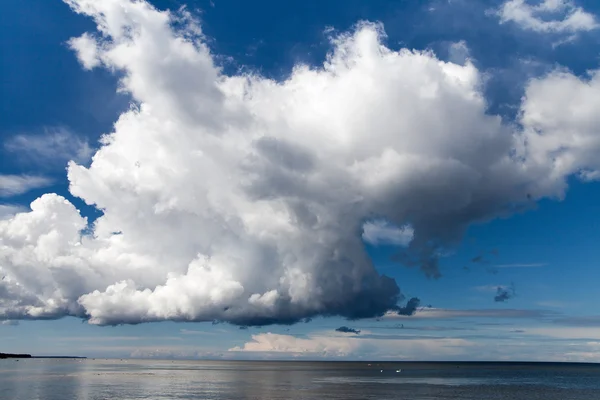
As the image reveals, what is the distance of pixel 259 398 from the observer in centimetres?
10738

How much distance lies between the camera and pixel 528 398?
120 meters

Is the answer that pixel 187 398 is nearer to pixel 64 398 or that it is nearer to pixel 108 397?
pixel 108 397

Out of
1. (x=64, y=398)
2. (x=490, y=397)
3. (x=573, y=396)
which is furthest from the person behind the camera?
(x=573, y=396)

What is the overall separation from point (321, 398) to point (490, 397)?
143 ft

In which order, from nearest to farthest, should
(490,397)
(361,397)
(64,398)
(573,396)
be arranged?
(64,398), (361,397), (490,397), (573,396)

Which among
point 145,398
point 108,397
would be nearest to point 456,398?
point 145,398

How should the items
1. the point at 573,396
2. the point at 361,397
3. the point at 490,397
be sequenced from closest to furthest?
the point at 361,397 < the point at 490,397 < the point at 573,396

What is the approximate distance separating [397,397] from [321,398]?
58.8 ft

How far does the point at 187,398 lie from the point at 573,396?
98561mm

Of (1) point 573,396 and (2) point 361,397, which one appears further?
(1) point 573,396

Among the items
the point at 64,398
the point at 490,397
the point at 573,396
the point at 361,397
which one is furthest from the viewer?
the point at 573,396

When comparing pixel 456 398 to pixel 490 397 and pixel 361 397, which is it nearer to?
pixel 490 397

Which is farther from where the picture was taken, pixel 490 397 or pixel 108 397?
pixel 490 397

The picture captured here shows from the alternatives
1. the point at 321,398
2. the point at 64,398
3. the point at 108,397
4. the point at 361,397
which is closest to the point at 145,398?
the point at 108,397
